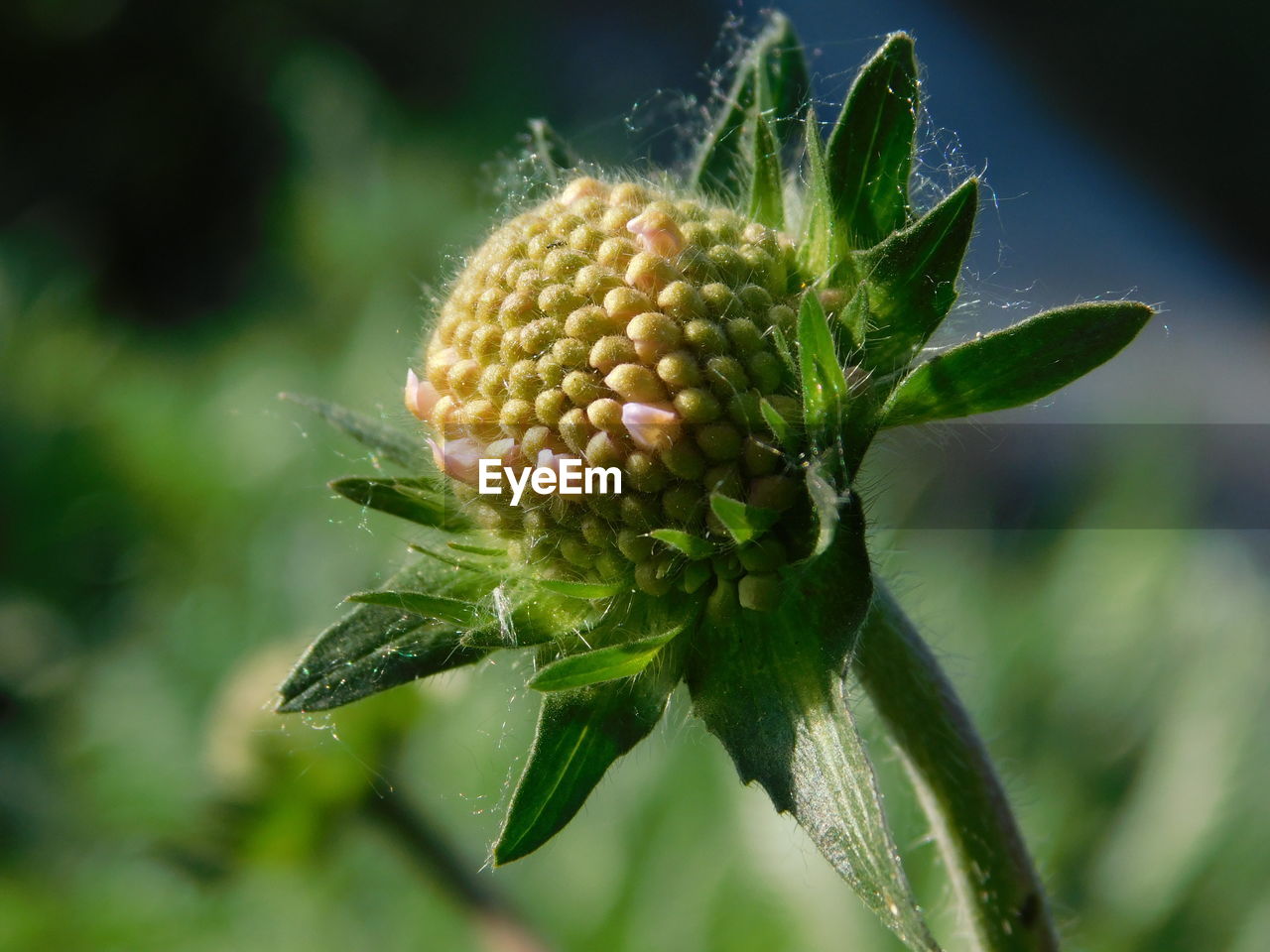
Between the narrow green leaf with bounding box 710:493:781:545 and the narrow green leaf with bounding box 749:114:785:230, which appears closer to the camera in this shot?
the narrow green leaf with bounding box 710:493:781:545

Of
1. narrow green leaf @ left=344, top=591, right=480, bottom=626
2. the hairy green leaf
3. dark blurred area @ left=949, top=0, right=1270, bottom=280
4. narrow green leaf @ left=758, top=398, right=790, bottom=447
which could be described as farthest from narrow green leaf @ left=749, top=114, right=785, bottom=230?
dark blurred area @ left=949, top=0, right=1270, bottom=280

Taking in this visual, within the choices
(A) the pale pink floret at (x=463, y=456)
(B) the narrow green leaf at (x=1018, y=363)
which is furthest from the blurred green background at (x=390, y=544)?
(A) the pale pink floret at (x=463, y=456)

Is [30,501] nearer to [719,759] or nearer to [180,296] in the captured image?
[180,296]

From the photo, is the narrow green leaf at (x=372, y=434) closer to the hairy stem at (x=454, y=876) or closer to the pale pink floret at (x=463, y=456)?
the pale pink floret at (x=463, y=456)

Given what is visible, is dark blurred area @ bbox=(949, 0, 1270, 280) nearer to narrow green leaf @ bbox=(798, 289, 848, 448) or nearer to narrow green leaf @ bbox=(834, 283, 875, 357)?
narrow green leaf @ bbox=(834, 283, 875, 357)

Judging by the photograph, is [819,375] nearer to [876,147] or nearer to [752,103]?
[876,147]

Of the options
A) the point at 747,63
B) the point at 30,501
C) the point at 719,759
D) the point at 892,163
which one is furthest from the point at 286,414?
the point at 892,163
